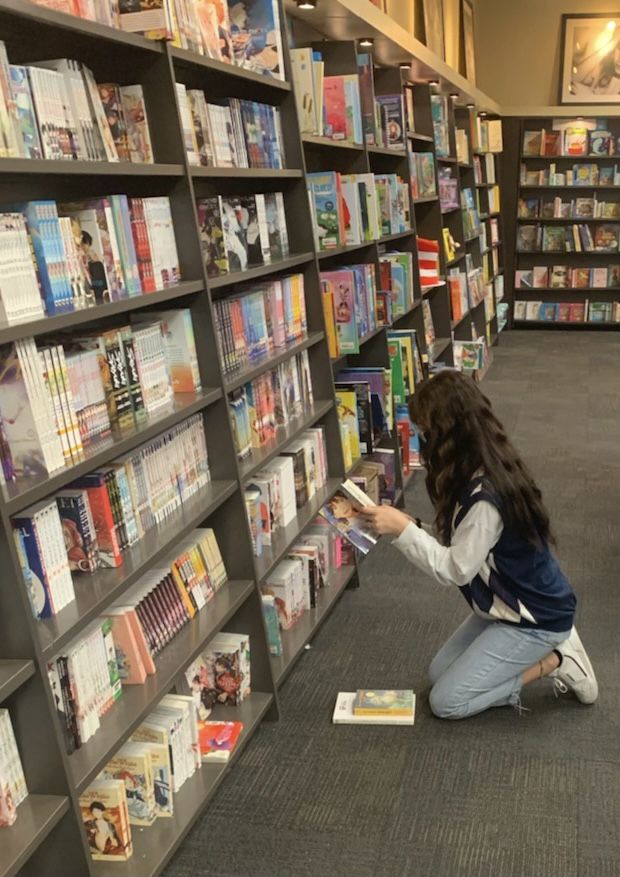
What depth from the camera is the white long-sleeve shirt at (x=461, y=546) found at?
227 centimetres

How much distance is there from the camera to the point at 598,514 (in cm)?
402

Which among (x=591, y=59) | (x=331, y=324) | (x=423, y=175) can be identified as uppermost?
(x=591, y=59)

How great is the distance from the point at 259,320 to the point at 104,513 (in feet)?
3.31

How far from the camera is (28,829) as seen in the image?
1556 millimetres

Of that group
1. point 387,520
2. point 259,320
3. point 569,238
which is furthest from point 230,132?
point 569,238

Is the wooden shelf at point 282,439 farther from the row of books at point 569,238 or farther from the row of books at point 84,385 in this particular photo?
the row of books at point 569,238

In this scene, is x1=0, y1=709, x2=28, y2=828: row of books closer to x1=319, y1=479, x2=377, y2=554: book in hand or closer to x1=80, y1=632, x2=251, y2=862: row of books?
x1=80, y1=632, x2=251, y2=862: row of books

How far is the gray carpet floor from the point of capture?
201 cm

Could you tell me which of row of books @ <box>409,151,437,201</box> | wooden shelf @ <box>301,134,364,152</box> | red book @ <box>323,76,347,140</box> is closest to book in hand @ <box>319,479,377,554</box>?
wooden shelf @ <box>301,134,364,152</box>

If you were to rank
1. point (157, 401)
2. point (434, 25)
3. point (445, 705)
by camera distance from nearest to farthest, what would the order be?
point (157, 401) → point (445, 705) → point (434, 25)

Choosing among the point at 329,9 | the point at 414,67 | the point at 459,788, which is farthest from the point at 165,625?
the point at 414,67

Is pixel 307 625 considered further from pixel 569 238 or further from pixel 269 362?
pixel 569 238

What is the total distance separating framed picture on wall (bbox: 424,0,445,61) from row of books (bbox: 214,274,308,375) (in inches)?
162

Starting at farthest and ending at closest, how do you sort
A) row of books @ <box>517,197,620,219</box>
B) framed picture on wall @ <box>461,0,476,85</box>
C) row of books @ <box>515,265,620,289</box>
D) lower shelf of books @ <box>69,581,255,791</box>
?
row of books @ <box>515,265,620,289</box> → row of books @ <box>517,197,620,219</box> → framed picture on wall @ <box>461,0,476,85</box> → lower shelf of books @ <box>69,581,255,791</box>
